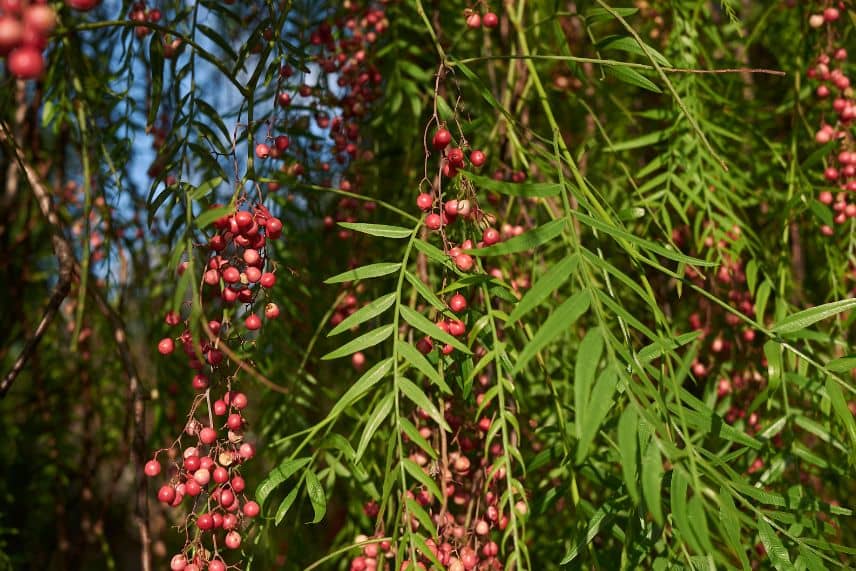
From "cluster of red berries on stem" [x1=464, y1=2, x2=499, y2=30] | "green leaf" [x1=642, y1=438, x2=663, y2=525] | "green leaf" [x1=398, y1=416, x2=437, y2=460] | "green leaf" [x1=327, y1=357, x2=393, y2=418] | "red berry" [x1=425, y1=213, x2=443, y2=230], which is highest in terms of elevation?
"cluster of red berries on stem" [x1=464, y1=2, x2=499, y2=30]

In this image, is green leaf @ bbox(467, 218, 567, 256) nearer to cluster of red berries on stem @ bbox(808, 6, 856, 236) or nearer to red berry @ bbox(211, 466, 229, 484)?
red berry @ bbox(211, 466, 229, 484)

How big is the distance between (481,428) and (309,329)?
16.1 inches

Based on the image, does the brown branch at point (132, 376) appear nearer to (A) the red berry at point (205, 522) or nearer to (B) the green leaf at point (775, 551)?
(A) the red berry at point (205, 522)

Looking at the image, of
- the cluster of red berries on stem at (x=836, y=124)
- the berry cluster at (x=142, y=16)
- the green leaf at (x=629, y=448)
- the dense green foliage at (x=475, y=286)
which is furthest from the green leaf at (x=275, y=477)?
the cluster of red berries on stem at (x=836, y=124)

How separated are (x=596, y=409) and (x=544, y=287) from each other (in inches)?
4.4

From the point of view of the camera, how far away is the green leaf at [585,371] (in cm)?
43

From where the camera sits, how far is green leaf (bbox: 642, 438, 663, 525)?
1.34ft

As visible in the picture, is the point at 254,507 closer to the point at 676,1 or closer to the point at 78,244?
the point at 676,1

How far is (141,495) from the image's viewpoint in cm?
83

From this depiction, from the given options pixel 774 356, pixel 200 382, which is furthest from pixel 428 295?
pixel 774 356

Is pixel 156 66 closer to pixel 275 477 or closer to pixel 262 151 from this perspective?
pixel 262 151

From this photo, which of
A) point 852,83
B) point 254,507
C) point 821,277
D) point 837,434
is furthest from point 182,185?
point 852,83

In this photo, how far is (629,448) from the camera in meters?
0.43

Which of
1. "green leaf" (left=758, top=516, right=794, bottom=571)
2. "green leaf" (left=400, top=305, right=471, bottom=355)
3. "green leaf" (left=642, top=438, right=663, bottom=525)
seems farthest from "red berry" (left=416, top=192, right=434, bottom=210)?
"green leaf" (left=758, top=516, right=794, bottom=571)
